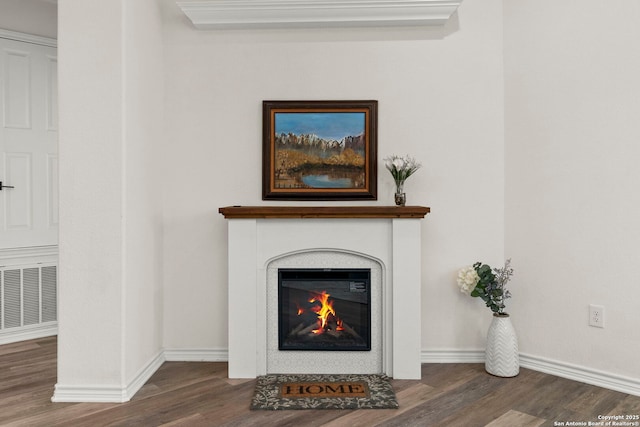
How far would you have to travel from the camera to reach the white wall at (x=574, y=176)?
2.65 metres

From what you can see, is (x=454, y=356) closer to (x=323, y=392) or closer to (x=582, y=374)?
(x=582, y=374)

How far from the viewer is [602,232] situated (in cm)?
275

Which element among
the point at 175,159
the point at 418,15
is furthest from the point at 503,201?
the point at 175,159

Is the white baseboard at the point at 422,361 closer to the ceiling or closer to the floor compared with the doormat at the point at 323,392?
closer to the ceiling

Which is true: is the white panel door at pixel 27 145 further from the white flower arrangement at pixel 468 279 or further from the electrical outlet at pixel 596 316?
the electrical outlet at pixel 596 316

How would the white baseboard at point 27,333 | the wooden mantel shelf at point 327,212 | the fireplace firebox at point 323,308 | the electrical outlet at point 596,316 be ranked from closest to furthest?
the electrical outlet at point 596,316 → the wooden mantel shelf at point 327,212 → the fireplace firebox at point 323,308 → the white baseboard at point 27,333

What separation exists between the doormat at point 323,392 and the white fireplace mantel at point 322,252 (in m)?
0.18

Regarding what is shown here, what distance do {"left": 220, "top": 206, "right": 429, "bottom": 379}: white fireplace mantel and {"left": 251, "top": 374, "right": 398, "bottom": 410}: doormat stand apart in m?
0.18

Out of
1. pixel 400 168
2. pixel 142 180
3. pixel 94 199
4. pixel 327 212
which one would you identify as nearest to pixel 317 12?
pixel 400 168

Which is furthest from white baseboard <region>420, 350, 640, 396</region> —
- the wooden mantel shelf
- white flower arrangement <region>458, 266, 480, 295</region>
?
the wooden mantel shelf

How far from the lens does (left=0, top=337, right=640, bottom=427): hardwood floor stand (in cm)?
232

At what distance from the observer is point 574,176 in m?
2.86

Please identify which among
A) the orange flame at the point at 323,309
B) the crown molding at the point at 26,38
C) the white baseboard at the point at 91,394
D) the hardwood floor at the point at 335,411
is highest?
the crown molding at the point at 26,38

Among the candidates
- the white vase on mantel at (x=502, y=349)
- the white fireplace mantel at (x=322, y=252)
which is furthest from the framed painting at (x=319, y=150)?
the white vase on mantel at (x=502, y=349)
